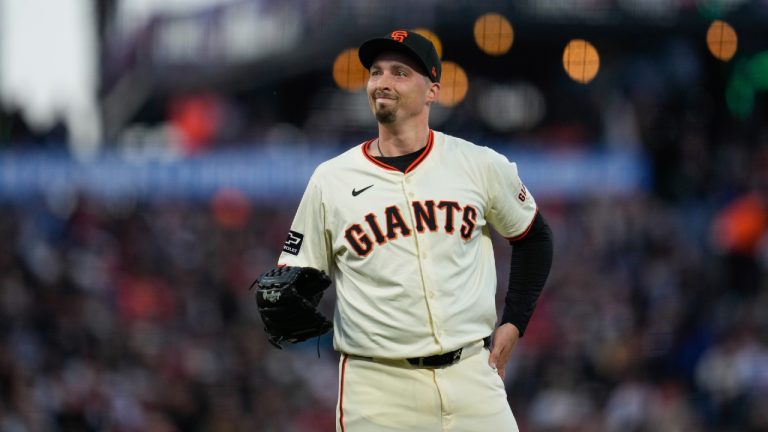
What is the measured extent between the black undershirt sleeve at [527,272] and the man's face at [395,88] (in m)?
0.53

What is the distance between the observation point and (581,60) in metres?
14.9

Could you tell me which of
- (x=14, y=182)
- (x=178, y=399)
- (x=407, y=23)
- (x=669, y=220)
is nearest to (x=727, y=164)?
(x=669, y=220)

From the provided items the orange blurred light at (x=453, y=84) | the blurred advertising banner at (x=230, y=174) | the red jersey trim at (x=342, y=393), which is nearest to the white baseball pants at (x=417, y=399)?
the red jersey trim at (x=342, y=393)

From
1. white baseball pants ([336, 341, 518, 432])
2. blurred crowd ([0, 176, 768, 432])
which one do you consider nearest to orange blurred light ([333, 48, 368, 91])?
blurred crowd ([0, 176, 768, 432])

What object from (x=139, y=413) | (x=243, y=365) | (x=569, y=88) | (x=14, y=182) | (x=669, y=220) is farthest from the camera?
(x=569, y=88)

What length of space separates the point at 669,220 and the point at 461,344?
9.83 metres

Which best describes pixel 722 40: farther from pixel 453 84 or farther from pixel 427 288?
pixel 427 288

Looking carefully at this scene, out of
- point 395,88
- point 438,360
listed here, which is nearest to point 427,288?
point 438,360

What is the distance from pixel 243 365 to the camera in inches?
390

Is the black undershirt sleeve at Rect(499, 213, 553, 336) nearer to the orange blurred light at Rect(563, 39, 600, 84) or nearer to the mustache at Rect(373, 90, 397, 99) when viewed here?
the mustache at Rect(373, 90, 397, 99)

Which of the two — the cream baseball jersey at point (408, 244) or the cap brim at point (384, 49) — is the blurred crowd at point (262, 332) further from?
the cap brim at point (384, 49)

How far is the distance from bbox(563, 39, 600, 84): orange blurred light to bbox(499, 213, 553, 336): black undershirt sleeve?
11191 millimetres

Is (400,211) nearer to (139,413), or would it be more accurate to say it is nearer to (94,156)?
(139,413)

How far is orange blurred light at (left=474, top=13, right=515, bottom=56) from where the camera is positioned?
14.2 meters
